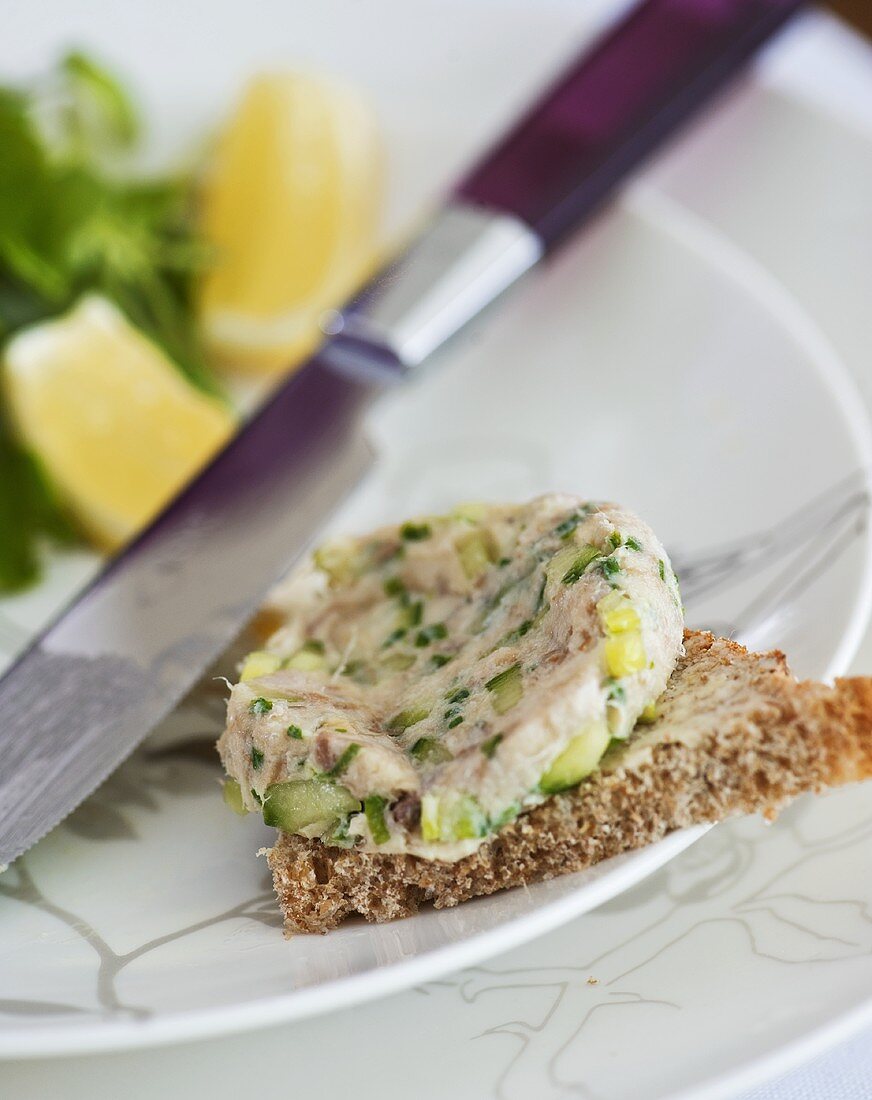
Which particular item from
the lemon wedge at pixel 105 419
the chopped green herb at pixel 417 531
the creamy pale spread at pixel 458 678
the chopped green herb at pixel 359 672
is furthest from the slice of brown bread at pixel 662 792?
the lemon wedge at pixel 105 419

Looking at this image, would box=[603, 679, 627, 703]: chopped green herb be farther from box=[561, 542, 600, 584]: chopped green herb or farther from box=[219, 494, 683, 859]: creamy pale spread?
box=[561, 542, 600, 584]: chopped green herb

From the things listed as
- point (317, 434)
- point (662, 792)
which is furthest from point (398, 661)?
point (317, 434)

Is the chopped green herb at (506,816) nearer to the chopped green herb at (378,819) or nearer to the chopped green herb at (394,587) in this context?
the chopped green herb at (378,819)

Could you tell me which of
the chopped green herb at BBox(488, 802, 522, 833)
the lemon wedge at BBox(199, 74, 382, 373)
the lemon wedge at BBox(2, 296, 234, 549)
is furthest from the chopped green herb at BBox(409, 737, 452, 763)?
the lemon wedge at BBox(199, 74, 382, 373)

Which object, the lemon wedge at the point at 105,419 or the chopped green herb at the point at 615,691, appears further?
the lemon wedge at the point at 105,419

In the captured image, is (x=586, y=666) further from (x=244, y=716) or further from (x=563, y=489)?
(x=563, y=489)

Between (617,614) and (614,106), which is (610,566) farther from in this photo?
(614,106)

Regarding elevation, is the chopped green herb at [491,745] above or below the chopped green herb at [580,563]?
below
